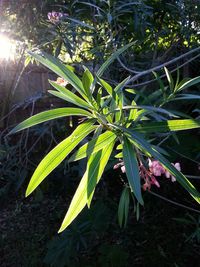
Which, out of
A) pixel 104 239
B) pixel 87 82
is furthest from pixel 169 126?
pixel 104 239

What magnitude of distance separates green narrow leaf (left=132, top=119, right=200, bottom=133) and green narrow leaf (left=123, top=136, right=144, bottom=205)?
56 mm

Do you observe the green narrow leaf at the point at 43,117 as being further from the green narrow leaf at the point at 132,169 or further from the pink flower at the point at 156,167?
the pink flower at the point at 156,167

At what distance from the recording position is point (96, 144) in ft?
3.32

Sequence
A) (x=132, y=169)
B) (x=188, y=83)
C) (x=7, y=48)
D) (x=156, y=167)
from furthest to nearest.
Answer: (x=7, y=48)
(x=156, y=167)
(x=188, y=83)
(x=132, y=169)

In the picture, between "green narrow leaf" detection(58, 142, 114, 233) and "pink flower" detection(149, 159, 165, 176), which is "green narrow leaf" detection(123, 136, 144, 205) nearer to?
"green narrow leaf" detection(58, 142, 114, 233)

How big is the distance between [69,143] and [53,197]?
284 centimetres

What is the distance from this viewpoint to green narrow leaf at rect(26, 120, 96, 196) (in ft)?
3.14

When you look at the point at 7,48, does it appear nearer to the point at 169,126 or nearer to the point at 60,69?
the point at 60,69

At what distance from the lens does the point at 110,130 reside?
3.45 ft


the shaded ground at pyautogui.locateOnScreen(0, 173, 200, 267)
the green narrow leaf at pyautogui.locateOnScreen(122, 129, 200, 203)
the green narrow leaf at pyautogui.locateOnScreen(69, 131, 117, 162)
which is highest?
the green narrow leaf at pyautogui.locateOnScreen(69, 131, 117, 162)

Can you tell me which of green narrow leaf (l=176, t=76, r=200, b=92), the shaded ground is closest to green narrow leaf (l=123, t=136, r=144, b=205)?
green narrow leaf (l=176, t=76, r=200, b=92)

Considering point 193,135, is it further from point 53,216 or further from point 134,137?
point 134,137

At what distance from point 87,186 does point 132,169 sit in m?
0.13

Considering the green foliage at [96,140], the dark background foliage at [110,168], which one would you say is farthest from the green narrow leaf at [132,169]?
the dark background foliage at [110,168]
